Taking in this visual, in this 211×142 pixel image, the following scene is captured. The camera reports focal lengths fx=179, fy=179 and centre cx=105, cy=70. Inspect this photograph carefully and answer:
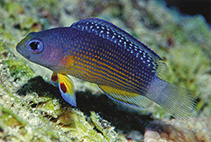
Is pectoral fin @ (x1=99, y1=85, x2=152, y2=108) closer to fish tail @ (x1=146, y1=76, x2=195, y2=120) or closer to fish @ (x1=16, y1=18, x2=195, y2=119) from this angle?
fish @ (x1=16, y1=18, x2=195, y2=119)

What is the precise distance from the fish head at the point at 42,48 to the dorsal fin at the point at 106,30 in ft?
1.13

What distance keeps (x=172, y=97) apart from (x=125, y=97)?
71cm

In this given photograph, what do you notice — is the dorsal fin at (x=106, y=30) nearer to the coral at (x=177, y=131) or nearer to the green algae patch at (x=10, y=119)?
the green algae patch at (x=10, y=119)

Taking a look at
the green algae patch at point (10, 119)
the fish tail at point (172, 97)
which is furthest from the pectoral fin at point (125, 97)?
the green algae patch at point (10, 119)

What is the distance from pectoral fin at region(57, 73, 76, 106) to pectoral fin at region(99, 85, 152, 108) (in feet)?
1.56

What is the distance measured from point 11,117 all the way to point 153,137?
2.21m

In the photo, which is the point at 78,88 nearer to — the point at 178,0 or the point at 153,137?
the point at 153,137

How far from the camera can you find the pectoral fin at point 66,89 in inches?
92.2

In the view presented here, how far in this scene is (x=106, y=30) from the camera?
2502mm

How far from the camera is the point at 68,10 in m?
5.32

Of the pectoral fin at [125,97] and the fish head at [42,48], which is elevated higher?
the fish head at [42,48]

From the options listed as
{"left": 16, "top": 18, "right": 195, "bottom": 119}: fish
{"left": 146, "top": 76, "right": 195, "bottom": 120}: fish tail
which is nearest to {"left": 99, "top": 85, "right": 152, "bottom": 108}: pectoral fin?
{"left": 16, "top": 18, "right": 195, "bottom": 119}: fish

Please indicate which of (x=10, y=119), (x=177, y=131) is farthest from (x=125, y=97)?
(x=10, y=119)

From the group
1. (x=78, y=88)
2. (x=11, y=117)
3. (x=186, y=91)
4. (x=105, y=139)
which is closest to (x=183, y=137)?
(x=186, y=91)
